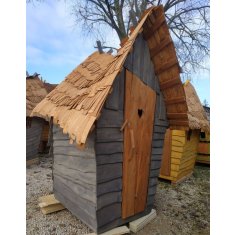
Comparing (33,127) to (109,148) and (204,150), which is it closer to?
(109,148)

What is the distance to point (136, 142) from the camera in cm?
439

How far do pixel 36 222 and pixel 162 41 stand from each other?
4.30 meters

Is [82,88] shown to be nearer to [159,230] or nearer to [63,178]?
[63,178]

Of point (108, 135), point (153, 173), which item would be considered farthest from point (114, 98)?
point (153, 173)

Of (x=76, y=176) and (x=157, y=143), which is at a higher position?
(x=157, y=143)

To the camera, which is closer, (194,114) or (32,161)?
(194,114)

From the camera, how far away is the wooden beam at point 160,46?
4198mm

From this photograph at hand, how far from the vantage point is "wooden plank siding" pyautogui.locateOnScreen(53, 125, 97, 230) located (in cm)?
380

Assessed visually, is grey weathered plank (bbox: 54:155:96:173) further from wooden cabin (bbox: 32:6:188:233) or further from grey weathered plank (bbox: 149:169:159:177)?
grey weathered plank (bbox: 149:169:159:177)

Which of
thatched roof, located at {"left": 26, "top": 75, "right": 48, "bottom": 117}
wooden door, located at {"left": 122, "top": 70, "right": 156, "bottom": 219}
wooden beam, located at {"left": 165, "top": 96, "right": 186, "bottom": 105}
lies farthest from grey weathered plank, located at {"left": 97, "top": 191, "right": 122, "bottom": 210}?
thatched roof, located at {"left": 26, "top": 75, "right": 48, "bottom": 117}

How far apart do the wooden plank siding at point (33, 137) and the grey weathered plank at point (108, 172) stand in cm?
628

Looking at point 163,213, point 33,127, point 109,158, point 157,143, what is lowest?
point 163,213

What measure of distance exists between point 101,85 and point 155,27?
151cm

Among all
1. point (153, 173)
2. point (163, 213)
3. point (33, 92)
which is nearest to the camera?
point (153, 173)
